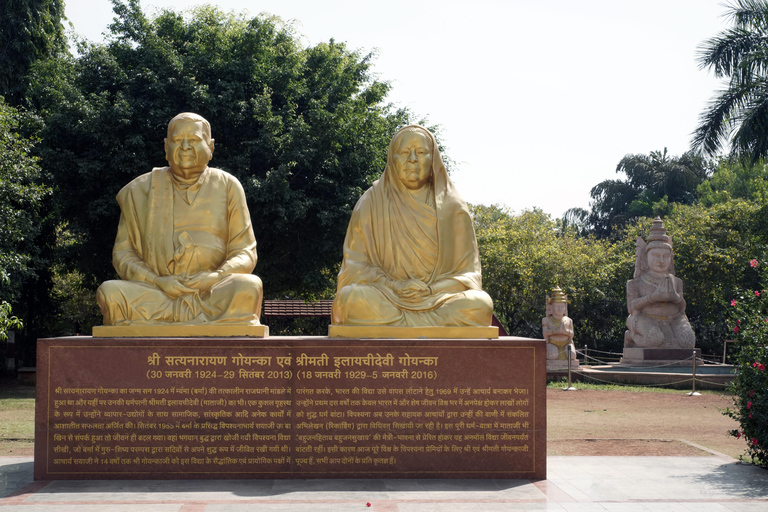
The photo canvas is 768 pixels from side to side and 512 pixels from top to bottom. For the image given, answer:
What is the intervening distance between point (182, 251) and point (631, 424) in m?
7.12

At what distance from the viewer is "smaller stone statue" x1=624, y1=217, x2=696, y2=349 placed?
19.4m

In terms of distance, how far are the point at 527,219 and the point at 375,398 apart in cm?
2390

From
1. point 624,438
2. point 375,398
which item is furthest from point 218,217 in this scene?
point 624,438

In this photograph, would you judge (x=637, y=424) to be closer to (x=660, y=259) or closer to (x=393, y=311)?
(x=393, y=311)

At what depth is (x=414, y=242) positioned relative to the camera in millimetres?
7414

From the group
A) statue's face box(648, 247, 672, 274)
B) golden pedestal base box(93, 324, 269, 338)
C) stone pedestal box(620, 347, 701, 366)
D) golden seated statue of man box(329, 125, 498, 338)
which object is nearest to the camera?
golden pedestal base box(93, 324, 269, 338)

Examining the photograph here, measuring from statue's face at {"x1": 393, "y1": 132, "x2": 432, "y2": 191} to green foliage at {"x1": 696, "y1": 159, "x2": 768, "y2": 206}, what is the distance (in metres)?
25.1

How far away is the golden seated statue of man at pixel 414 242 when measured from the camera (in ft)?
23.2

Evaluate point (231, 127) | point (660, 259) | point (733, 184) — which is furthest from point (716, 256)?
point (231, 127)

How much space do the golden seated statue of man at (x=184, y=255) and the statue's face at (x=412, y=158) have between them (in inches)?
60.9

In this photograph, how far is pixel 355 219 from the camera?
297 inches

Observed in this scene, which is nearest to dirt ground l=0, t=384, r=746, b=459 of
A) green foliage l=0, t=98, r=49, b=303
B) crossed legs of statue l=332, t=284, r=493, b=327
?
crossed legs of statue l=332, t=284, r=493, b=327

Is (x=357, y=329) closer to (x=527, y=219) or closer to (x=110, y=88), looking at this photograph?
(x=110, y=88)

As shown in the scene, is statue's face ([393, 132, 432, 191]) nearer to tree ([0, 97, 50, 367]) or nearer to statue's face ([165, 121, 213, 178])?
statue's face ([165, 121, 213, 178])
